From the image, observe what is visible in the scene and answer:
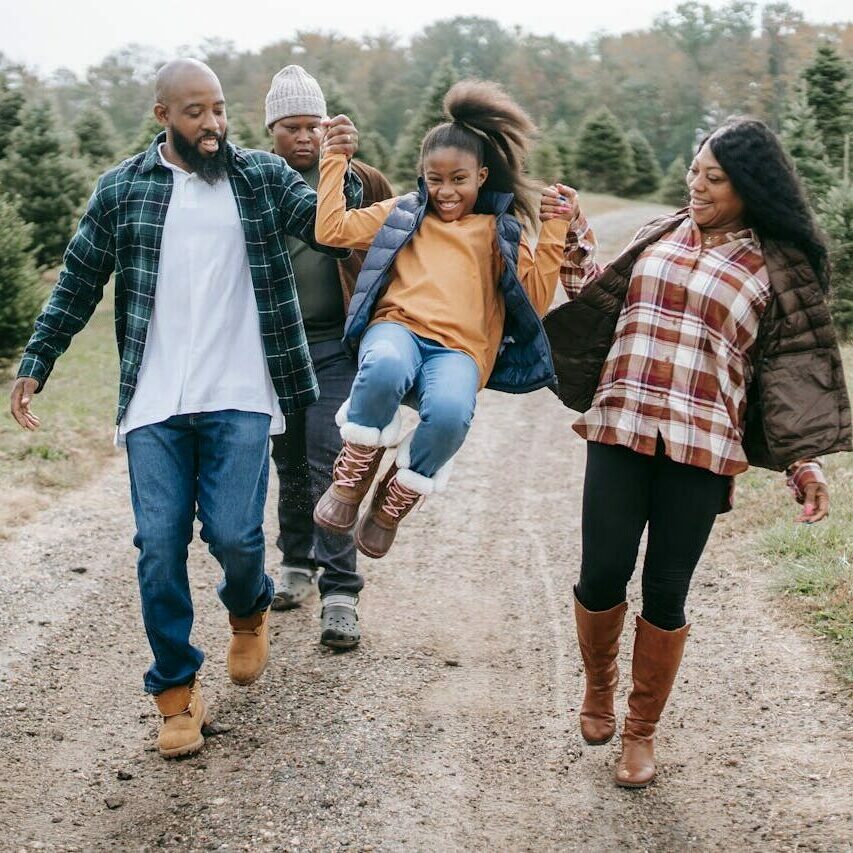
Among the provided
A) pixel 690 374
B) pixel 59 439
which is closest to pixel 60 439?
pixel 59 439

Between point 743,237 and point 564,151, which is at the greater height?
point 743,237

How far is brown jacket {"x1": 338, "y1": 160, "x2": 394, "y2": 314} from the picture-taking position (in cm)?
490

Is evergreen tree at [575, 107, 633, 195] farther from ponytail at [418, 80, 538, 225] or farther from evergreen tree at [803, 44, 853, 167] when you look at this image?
ponytail at [418, 80, 538, 225]

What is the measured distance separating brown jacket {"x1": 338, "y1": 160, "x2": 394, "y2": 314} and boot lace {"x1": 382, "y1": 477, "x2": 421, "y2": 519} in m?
1.33

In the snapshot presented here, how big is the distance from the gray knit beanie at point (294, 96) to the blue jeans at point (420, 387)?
1.69 m

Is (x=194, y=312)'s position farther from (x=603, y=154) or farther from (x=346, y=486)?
(x=603, y=154)

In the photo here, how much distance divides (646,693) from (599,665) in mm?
216

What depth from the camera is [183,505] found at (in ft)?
13.1

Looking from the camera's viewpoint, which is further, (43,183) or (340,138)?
(43,183)

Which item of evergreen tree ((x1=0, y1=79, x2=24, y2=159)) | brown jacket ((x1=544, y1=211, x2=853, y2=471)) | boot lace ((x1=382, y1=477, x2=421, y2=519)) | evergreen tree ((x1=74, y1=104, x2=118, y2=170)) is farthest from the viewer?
evergreen tree ((x1=74, y1=104, x2=118, y2=170))

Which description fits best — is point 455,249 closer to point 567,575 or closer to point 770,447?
point 770,447

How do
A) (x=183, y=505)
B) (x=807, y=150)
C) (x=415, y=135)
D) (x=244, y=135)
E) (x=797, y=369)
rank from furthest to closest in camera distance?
(x=415, y=135) < (x=244, y=135) < (x=807, y=150) < (x=183, y=505) < (x=797, y=369)

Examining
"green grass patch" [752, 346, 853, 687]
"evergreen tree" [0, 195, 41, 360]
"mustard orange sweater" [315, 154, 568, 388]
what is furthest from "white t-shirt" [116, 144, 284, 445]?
"evergreen tree" [0, 195, 41, 360]

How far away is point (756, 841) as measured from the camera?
364 centimetres
